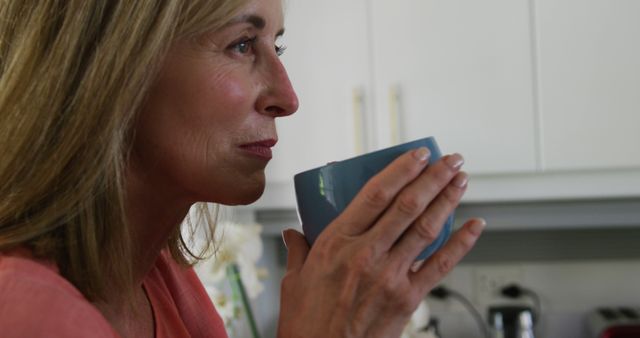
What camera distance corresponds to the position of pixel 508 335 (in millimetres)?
2102

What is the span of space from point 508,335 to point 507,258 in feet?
1.04

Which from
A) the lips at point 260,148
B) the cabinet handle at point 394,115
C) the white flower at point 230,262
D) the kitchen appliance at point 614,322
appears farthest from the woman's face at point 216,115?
the kitchen appliance at point 614,322

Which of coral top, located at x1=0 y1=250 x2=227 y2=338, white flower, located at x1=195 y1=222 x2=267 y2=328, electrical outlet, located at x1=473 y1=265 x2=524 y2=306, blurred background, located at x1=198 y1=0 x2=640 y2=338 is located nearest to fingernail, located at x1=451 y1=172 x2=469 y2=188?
coral top, located at x1=0 y1=250 x2=227 y2=338

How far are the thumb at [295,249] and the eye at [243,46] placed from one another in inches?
6.0

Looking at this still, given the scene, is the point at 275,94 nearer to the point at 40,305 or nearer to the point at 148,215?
the point at 148,215

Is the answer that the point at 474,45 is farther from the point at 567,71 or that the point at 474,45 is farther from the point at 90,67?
the point at 90,67

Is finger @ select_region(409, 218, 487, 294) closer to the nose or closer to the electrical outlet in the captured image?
the nose

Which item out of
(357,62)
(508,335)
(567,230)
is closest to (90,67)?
(357,62)

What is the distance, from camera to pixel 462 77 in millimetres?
1957

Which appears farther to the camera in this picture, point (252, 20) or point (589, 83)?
point (589, 83)

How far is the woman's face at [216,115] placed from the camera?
24.9 inches

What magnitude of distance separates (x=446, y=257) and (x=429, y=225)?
0.04 metres

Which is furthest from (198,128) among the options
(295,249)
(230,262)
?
(230,262)

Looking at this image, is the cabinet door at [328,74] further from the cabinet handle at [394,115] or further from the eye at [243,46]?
the eye at [243,46]
